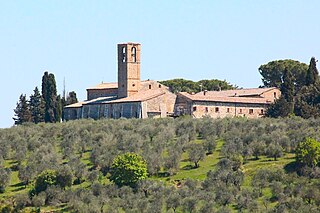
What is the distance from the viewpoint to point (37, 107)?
105m

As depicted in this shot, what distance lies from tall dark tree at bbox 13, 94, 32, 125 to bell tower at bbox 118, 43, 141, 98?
35.5ft

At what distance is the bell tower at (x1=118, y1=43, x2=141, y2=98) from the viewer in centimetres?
9906

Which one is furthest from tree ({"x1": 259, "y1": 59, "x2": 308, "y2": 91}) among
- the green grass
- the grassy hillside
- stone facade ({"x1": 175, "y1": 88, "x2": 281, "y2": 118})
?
the green grass

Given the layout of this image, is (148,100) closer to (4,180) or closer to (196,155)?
(196,155)

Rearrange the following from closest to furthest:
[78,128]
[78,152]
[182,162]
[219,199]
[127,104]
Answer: [219,199] → [182,162] → [78,152] → [78,128] → [127,104]

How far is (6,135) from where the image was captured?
8988 centimetres

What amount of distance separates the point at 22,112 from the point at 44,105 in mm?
3171

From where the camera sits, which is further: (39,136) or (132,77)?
(132,77)

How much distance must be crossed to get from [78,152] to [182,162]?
10.2m

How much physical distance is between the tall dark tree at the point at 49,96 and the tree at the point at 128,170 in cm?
2734

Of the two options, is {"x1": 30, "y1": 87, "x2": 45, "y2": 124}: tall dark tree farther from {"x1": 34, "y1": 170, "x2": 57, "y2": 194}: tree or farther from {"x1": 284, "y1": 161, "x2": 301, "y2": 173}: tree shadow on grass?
{"x1": 284, "y1": 161, "x2": 301, "y2": 173}: tree shadow on grass

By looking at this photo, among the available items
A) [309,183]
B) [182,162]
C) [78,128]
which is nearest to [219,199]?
[309,183]

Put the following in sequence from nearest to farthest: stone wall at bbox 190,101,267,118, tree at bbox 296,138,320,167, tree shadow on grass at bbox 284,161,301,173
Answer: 1. tree at bbox 296,138,320,167
2. tree shadow on grass at bbox 284,161,301,173
3. stone wall at bbox 190,101,267,118

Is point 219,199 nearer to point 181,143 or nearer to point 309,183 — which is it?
point 309,183
